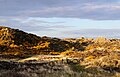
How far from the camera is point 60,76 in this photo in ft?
56.6

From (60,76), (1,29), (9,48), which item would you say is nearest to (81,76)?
(60,76)

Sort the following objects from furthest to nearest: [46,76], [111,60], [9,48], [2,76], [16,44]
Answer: [16,44] < [9,48] < [111,60] < [46,76] < [2,76]

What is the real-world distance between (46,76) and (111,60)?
10629 millimetres

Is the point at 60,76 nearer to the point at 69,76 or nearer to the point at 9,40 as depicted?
the point at 69,76

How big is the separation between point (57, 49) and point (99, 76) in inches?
1866

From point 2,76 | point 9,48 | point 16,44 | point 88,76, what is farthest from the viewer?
point 16,44

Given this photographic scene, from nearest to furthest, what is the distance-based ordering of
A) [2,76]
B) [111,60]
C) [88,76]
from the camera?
[2,76] → [88,76] → [111,60]

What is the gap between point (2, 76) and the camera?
50.5 ft

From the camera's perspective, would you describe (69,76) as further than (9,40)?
No

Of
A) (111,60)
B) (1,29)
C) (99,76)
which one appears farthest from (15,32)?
(99,76)

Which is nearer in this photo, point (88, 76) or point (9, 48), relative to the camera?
point (88, 76)

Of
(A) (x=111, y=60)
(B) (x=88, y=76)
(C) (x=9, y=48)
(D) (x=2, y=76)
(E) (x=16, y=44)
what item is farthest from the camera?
(E) (x=16, y=44)

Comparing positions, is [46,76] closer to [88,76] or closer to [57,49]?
[88,76]

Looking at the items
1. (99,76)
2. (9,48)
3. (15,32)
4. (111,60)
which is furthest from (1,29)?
(99,76)
